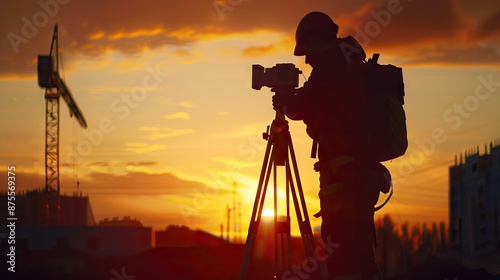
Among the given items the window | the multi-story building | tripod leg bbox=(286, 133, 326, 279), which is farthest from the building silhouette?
tripod leg bbox=(286, 133, 326, 279)

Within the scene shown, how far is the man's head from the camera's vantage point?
10047mm

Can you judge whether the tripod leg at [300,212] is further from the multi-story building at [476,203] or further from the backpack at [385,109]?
the multi-story building at [476,203]

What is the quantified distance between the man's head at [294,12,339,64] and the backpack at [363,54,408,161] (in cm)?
55

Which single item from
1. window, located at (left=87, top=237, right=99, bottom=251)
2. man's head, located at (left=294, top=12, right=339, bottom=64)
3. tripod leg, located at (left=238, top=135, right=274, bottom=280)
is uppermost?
man's head, located at (left=294, top=12, right=339, bottom=64)

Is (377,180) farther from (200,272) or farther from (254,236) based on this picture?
(200,272)

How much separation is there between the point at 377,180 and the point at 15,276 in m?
55.7

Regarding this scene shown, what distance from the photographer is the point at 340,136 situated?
1006 centimetres

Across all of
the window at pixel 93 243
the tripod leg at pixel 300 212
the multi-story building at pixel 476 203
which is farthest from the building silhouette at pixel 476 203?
the tripod leg at pixel 300 212

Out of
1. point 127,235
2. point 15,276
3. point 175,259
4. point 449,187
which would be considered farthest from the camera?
point 449,187

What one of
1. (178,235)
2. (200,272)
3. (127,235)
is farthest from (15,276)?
(178,235)

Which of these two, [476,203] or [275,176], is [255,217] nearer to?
[275,176]

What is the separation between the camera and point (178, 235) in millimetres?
99312

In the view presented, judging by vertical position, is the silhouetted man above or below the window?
above

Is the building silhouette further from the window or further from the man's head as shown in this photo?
the man's head
